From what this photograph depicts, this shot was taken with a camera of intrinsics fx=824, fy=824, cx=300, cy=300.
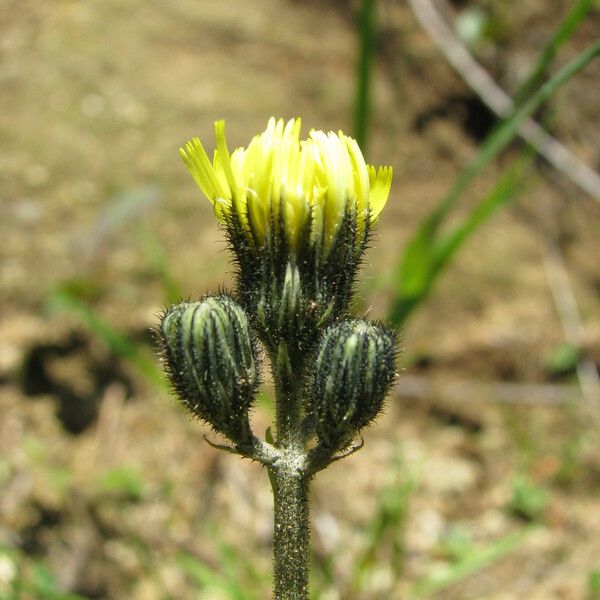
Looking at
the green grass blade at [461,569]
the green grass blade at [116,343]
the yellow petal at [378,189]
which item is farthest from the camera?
the green grass blade at [116,343]

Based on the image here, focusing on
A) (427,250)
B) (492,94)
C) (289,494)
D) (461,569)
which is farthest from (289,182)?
(492,94)

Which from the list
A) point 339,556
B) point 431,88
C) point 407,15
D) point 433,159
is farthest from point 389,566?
point 407,15

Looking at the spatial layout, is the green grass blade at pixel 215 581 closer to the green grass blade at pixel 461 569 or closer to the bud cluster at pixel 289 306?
the green grass blade at pixel 461 569

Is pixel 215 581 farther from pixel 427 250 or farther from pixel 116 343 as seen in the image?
pixel 427 250

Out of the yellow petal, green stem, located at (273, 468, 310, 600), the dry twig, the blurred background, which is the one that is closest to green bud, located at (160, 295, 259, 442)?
green stem, located at (273, 468, 310, 600)

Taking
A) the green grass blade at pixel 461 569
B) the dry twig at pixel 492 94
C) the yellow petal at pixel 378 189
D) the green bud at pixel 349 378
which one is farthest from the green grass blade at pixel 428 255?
the dry twig at pixel 492 94

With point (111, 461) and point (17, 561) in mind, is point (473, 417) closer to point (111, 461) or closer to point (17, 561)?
point (111, 461)
